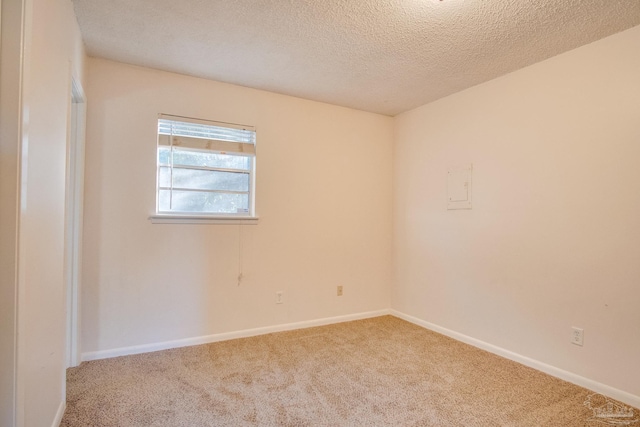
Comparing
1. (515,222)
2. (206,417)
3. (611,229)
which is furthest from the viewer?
(515,222)

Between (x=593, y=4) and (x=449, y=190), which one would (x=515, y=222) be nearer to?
(x=449, y=190)

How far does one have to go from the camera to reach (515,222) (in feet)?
8.85

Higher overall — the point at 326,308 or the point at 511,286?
Result: the point at 511,286

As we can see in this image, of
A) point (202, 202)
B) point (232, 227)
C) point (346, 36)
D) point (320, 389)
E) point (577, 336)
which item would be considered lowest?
point (320, 389)

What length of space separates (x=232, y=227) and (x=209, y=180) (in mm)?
Answer: 487

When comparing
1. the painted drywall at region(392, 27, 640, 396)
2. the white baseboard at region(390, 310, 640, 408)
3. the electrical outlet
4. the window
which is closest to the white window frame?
the window

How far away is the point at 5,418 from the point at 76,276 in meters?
1.59

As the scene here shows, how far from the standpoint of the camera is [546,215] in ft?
8.18

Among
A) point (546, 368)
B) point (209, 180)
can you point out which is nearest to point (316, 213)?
point (209, 180)

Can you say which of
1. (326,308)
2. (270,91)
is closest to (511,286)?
(326,308)

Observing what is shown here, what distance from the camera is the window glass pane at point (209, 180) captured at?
295 cm

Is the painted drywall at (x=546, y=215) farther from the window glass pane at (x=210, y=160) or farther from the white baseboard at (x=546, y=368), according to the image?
the window glass pane at (x=210, y=160)

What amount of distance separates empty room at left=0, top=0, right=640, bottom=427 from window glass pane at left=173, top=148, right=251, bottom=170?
0.02m

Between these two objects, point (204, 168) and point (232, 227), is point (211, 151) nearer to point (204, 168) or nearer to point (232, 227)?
point (204, 168)
